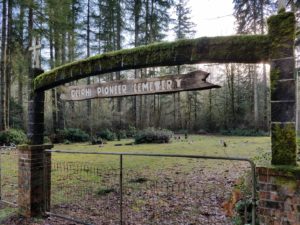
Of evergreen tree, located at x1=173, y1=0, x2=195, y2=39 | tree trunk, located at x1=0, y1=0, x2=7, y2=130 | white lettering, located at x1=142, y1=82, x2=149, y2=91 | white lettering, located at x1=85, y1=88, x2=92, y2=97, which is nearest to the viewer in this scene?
white lettering, located at x1=142, y1=82, x2=149, y2=91

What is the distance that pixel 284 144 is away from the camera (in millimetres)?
2379

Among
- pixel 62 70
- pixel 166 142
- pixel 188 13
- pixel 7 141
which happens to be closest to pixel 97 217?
pixel 62 70

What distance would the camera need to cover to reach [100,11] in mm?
22156

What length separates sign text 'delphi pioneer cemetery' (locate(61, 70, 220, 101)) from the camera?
116 inches

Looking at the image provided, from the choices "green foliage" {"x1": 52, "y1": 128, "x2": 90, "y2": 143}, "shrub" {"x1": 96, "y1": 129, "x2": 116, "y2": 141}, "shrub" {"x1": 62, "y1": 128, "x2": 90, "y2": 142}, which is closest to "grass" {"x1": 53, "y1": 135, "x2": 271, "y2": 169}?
"green foliage" {"x1": 52, "y1": 128, "x2": 90, "y2": 143}

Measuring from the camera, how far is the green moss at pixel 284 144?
2.36 meters

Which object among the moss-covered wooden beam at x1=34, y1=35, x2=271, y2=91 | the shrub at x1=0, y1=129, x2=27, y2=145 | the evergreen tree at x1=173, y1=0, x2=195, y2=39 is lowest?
the shrub at x1=0, y1=129, x2=27, y2=145

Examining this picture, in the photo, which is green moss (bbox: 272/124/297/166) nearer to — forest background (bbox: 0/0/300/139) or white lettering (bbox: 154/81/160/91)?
white lettering (bbox: 154/81/160/91)

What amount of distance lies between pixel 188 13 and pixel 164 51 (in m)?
26.7

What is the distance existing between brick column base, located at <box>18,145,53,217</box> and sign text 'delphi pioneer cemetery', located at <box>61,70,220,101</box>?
40.8 inches

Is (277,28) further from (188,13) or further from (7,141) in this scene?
(188,13)

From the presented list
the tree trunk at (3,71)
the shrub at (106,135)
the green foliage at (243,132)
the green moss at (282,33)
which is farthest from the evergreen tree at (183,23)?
the green moss at (282,33)

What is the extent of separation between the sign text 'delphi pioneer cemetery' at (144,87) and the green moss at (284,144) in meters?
0.76

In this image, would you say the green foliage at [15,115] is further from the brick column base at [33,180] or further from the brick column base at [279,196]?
the brick column base at [279,196]
